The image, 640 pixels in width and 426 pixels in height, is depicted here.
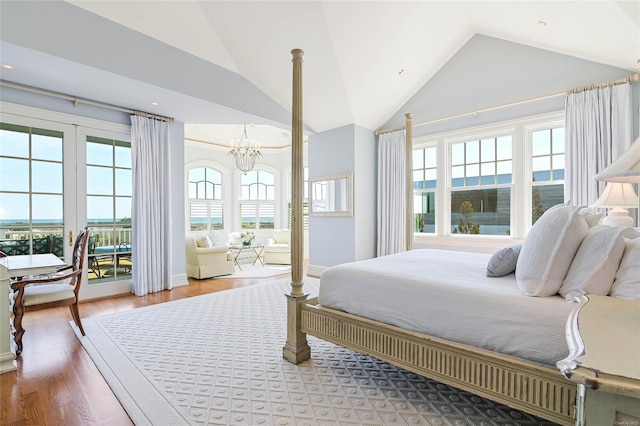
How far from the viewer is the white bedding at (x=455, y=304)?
1422 mm

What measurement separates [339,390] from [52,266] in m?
2.36

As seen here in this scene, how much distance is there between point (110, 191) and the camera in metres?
4.41

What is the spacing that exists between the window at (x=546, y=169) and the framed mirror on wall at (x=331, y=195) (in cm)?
262

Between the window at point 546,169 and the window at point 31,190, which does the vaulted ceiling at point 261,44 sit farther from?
the window at point 546,169

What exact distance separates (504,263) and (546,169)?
3.22m

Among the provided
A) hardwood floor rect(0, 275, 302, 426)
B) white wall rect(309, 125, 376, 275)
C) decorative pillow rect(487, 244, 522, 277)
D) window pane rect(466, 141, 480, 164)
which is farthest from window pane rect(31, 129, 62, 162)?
window pane rect(466, 141, 480, 164)

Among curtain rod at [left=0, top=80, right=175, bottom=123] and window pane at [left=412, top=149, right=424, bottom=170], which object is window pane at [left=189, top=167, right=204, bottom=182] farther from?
window pane at [left=412, top=149, right=424, bottom=170]

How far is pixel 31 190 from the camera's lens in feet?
12.4

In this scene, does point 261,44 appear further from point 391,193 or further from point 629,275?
point 629,275

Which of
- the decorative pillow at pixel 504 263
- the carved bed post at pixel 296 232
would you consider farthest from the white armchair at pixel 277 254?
the decorative pillow at pixel 504 263

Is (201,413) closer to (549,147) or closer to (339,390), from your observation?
(339,390)

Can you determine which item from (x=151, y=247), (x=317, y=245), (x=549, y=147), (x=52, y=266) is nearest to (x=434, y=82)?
(x=549, y=147)

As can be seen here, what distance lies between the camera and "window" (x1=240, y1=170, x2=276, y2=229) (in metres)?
8.54

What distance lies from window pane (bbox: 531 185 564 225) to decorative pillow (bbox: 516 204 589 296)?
3.18m
